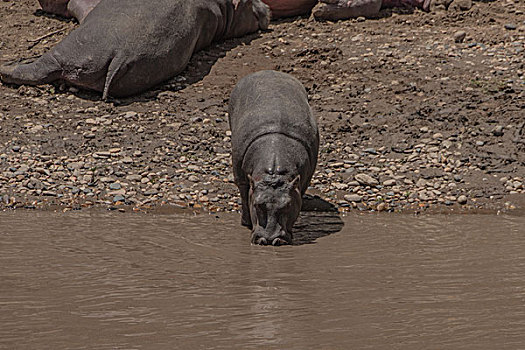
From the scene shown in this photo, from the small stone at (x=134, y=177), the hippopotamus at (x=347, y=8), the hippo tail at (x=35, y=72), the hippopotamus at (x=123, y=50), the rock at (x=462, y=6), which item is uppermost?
the rock at (x=462, y=6)

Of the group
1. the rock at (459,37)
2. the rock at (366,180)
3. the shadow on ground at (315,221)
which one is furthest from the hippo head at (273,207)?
the rock at (459,37)

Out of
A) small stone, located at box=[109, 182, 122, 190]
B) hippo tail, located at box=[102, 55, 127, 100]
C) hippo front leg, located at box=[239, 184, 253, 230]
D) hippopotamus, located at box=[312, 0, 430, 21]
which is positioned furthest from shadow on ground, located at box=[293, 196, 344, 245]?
hippopotamus, located at box=[312, 0, 430, 21]

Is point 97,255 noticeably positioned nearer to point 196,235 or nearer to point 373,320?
point 196,235

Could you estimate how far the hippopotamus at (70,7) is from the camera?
1252 centimetres

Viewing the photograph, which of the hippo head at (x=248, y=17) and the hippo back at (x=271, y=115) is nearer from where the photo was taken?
the hippo back at (x=271, y=115)

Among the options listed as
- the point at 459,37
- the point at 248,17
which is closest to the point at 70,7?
the point at 248,17

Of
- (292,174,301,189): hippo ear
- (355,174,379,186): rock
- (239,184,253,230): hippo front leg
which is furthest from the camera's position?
(355,174,379,186): rock

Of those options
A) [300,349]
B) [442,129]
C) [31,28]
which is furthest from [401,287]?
[31,28]

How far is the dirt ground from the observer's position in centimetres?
826

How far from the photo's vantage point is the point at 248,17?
12367mm

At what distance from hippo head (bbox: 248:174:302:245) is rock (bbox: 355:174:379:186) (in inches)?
80.4

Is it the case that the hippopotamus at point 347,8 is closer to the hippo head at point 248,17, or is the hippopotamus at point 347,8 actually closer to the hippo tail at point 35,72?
the hippo head at point 248,17

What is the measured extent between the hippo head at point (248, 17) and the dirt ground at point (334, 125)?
0.21m

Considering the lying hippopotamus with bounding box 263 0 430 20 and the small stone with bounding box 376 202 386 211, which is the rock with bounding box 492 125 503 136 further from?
the lying hippopotamus with bounding box 263 0 430 20
